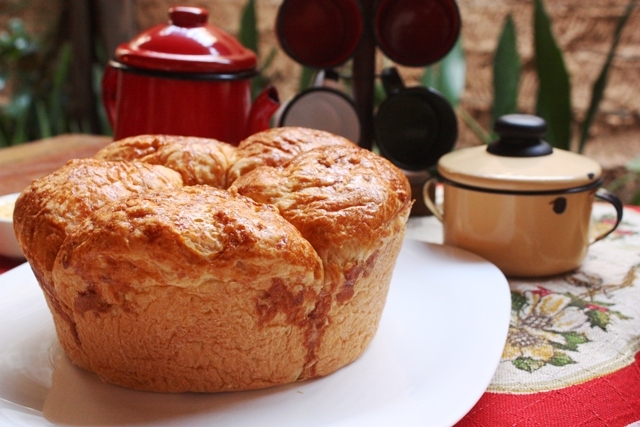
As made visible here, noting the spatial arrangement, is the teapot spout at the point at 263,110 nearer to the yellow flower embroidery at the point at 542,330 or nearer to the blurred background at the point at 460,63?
the yellow flower embroidery at the point at 542,330

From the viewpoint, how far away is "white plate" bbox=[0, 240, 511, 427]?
2.46ft

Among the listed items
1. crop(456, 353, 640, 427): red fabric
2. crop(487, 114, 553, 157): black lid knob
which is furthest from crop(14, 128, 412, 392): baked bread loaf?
crop(487, 114, 553, 157): black lid knob

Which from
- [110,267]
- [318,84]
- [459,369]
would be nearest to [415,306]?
[459,369]

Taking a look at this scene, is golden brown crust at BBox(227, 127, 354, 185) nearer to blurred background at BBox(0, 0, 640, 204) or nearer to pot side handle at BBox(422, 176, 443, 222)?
pot side handle at BBox(422, 176, 443, 222)

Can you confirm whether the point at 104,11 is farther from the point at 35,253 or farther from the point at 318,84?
the point at 35,253

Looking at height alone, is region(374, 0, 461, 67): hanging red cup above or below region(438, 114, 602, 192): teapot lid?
above

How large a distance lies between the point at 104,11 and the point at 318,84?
216 centimetres

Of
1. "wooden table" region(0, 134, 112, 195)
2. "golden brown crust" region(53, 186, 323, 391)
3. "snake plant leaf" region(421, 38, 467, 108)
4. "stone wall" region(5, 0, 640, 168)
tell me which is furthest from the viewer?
"stone wall" region(5, 0, 640, 168)

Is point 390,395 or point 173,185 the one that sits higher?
point 173,185

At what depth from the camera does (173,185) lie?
0.94 meters

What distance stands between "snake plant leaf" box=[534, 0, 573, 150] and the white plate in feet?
4.30

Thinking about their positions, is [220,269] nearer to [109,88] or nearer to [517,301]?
[517,301]

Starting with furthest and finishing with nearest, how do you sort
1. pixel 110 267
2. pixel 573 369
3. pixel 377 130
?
pixel 377 130
pixel 573 369
pixel 110 267

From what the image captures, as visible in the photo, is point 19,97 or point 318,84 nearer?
point 318,84
